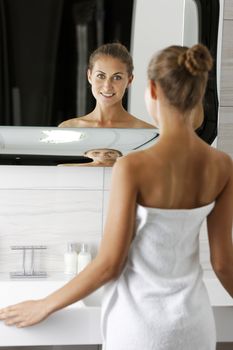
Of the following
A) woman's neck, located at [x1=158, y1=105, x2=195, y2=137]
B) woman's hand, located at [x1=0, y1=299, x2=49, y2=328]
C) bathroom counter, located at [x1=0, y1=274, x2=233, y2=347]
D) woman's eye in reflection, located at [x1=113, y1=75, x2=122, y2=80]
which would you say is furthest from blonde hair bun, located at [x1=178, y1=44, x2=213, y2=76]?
woman's eye in reflection, located at [x1=113, y1=75, x2=122, y2=80]

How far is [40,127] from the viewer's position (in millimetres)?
2625

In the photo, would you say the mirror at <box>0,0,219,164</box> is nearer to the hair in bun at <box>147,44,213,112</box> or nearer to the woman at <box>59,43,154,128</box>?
the woman at <box>59,43,154,128</box>

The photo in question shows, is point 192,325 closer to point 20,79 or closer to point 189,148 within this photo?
point 189,148

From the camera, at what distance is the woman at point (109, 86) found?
264 centimetres

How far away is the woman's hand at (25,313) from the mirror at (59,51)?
891 mm

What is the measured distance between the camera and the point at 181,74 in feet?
5.41

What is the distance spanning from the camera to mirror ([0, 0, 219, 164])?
259 cm

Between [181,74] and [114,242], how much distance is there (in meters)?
0.42

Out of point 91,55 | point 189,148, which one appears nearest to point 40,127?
point 91,55

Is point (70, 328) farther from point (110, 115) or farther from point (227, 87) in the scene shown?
point (227, 87)

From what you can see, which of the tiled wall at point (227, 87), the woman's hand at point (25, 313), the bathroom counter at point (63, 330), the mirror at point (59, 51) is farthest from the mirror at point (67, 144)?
the woman's hand at point (25, 313)

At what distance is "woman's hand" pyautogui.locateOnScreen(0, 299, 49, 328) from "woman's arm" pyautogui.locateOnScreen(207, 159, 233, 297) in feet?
1.50

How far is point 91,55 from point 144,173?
1.08 metres

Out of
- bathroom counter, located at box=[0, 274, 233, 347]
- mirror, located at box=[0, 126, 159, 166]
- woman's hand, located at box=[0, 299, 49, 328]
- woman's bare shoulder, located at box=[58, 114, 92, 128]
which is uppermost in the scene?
woman's bare shoulder, located at box=[58, 114, 92, 128]
